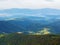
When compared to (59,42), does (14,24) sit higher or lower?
higher

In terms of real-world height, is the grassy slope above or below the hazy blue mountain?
below

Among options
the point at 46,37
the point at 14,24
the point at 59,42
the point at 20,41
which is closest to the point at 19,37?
the point at 20,41

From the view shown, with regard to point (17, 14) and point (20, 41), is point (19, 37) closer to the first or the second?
point (20, 41)

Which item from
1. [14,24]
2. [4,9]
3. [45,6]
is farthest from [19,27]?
[45,6]

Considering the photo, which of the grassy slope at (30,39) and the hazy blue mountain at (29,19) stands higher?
the hazy blue mountain at (29,19)

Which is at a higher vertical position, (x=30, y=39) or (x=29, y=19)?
(x=29, y=19)

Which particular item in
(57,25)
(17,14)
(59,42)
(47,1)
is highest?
(47,1)

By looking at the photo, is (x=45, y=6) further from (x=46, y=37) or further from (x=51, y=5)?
(x=46, y=37)
